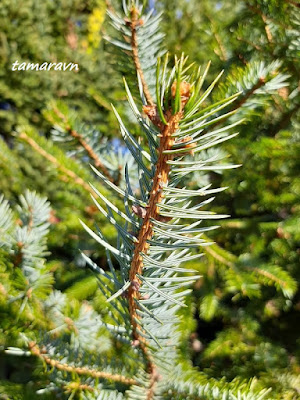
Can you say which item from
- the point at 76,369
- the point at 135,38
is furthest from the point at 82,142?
the point at 76,369

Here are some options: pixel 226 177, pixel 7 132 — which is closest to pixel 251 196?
pixel 226 177

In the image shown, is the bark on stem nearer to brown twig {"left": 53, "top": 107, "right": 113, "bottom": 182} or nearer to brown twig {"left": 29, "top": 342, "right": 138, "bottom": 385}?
brown twig {"left": 29, "top": 342, "right": 138, "bottom": 385}

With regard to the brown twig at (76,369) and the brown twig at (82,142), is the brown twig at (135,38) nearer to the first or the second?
the brown twig at (82,142)

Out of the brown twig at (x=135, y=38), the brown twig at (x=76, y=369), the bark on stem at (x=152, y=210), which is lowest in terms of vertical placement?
the brown twig at (x=76, y=369)

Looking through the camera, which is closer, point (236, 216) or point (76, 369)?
point (76, 369)

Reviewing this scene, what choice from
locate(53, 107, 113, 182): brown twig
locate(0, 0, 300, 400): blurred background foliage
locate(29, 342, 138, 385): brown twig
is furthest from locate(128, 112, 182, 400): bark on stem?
locate(53, 107, 113, 182): brown twig

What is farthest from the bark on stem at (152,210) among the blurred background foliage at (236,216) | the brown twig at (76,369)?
the blurred background foliage at (236,216)

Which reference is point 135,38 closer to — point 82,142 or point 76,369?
point 82,142

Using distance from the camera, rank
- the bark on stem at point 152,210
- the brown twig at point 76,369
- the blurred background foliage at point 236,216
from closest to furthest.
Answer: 1. the bark on stem at point 152,210
2. the brown twig at point 76,369
3. the blurred background foliage at point 236,216
